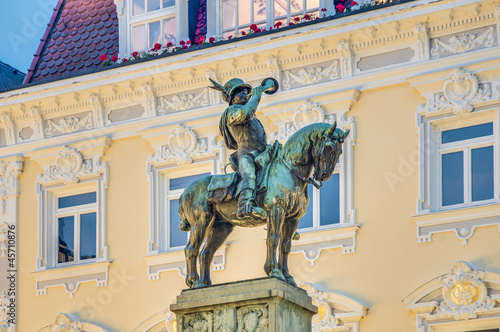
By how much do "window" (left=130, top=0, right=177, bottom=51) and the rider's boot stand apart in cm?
1032

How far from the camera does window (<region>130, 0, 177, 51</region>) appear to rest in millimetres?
27875

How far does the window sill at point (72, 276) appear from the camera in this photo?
26703 mm

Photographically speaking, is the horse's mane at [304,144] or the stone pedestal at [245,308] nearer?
the stone pedestal at [245,308]

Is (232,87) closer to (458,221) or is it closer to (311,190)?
(458,221)

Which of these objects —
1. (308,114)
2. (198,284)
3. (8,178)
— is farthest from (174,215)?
(198,284)

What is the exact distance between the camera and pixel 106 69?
27.0m

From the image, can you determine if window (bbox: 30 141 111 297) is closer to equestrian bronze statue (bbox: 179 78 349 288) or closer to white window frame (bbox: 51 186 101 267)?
white window frame (bbox: 51 186 101 267)

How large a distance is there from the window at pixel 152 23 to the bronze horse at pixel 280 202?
973 cm

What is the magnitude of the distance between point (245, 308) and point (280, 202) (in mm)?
1360

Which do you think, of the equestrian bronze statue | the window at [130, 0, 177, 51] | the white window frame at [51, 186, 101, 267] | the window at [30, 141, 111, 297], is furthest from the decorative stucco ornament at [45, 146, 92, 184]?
the equestrian bronze statue

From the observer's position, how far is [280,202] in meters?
17.9

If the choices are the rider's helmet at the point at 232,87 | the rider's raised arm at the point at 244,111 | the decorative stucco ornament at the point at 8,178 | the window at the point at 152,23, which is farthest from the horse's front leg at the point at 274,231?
the decorative stucco ornament at the point at 8,178

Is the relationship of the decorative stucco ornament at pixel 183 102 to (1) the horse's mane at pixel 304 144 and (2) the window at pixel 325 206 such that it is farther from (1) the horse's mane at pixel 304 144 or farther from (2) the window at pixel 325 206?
(1) the horse's mane at pixel 304 144

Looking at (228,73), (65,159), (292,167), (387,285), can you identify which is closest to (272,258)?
(292,167)
